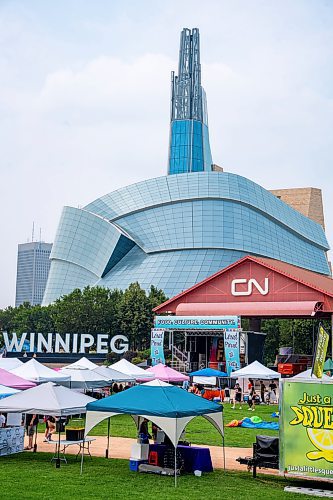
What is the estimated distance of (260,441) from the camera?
62.4 feet

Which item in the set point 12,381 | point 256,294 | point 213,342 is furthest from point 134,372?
point 213,342

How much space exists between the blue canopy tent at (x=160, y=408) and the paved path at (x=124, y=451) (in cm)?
163

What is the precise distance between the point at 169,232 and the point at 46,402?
84.8 metres

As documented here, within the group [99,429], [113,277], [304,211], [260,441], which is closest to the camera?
[260,441]

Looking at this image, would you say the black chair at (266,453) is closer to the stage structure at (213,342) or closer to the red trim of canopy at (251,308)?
the stage structure at (213,342)

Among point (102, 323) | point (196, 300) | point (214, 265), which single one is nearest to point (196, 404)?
point (196, 300)

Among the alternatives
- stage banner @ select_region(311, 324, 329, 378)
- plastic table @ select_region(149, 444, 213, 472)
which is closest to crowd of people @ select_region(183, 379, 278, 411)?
plastic table @ select_region(149, 444, 213, 472)

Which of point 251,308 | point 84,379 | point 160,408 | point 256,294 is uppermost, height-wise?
point 256,294

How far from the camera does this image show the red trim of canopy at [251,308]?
173ft

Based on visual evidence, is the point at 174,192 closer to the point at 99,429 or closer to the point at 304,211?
the point at 304,211

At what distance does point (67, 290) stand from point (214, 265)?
1016 inches

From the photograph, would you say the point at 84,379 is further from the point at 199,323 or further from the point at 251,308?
the point at 251,308

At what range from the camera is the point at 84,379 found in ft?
110

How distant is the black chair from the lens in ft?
61.7
